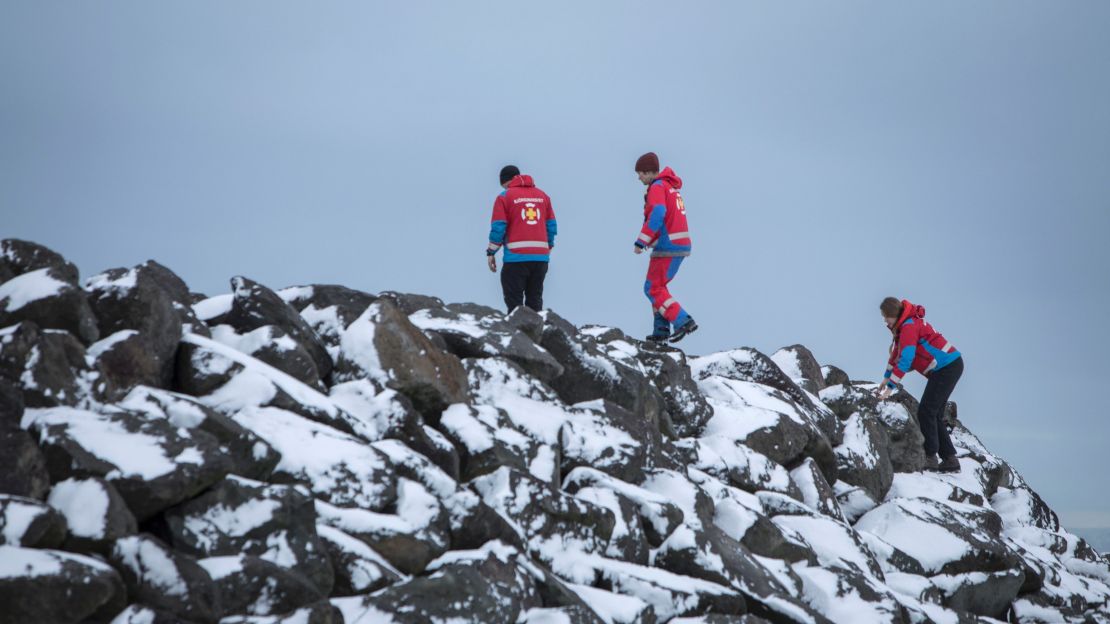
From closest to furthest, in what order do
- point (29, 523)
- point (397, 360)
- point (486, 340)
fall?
point (29, 523) < point (397, 360) < point (486, 340)

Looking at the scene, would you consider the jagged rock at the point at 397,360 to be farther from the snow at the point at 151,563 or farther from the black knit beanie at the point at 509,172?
the black knit beanie at the point at 509,172

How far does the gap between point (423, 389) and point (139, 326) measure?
2.40 meters

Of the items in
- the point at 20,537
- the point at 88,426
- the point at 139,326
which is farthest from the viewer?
the point at 139,326

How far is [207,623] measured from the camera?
20.3 ft

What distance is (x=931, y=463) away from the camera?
16.0m

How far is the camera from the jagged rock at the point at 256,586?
20.9ft

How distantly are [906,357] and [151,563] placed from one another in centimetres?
1121

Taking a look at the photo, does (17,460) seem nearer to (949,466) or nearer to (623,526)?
(623,526)

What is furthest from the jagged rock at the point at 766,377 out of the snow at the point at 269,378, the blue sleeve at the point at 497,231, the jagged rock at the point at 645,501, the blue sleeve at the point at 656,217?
the snow at the point at 269,378

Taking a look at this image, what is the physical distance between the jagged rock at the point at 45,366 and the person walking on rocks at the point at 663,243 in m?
8.00

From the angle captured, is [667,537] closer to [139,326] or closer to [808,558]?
[808,558]

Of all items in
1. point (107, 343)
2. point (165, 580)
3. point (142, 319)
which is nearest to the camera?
point (165, 580)

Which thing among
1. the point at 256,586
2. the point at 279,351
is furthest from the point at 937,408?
the point at 256,586

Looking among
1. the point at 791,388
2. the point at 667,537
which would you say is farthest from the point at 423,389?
the point at 791,388
